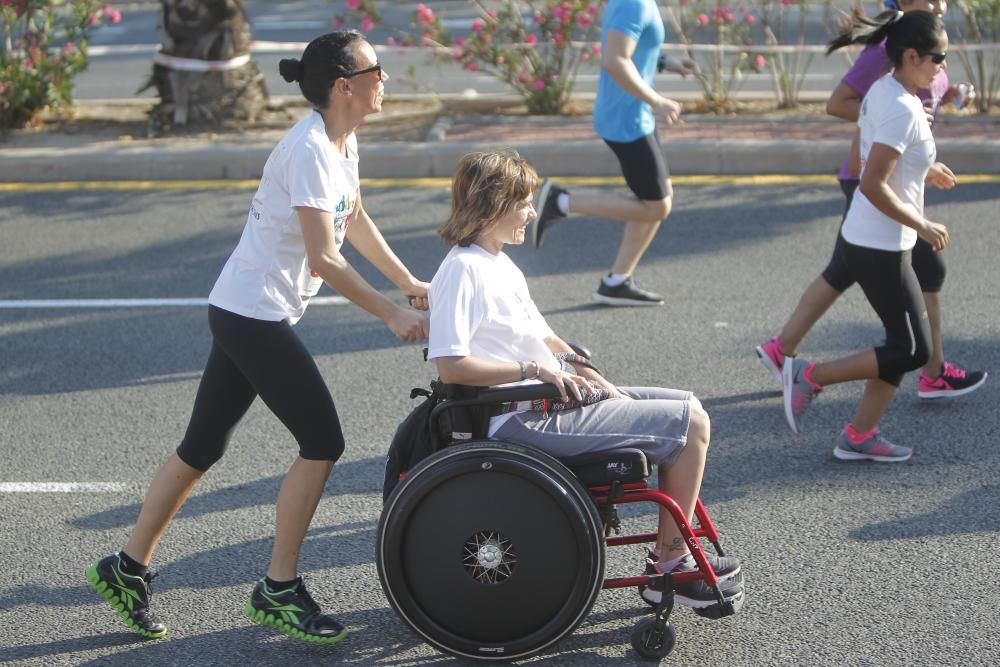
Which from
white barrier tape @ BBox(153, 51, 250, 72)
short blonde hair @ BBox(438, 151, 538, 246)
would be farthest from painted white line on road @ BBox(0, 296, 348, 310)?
white barrier tape @ BBox(153, 51, 250, 72)

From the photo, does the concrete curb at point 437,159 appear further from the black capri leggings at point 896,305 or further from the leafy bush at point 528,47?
the black capri leggings at point 896,305

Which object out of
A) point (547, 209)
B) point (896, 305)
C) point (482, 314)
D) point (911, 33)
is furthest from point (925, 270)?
point (482, 314)

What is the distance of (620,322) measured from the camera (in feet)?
21.7

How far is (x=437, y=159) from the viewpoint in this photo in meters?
9.43

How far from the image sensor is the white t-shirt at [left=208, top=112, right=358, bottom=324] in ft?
11.5

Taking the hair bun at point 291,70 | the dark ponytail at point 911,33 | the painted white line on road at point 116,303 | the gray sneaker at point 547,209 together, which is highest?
the hair bun at point 291,70

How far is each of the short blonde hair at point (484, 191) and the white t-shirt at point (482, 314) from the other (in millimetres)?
58

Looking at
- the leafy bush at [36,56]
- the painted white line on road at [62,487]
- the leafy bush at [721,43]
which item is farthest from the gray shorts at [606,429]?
the leafy bush at [36,56]

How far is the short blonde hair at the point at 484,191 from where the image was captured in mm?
3551

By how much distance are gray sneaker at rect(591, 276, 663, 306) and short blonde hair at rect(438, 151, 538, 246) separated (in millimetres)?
3247

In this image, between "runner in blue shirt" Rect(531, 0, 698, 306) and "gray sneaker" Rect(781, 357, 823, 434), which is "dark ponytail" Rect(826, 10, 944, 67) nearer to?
"gray sneaker" Rect(781, 357, 823, 434)

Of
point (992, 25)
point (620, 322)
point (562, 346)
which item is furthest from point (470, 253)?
point (992, 25)

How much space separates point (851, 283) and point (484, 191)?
2.32 meters

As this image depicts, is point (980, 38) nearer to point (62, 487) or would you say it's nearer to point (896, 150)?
point (896, 150)
